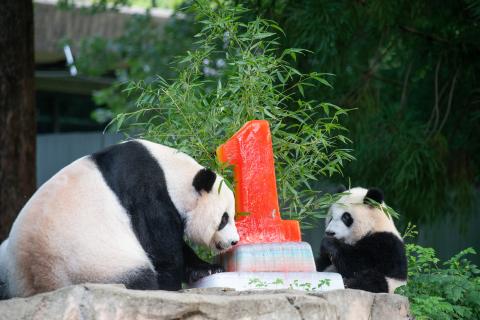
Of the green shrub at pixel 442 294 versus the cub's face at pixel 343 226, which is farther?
the cub's face at pixel 343 226

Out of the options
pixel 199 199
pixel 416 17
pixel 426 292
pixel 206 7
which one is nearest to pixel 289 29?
pixel 416 17

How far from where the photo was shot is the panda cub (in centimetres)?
507

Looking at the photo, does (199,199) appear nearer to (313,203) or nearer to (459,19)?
(313,203)

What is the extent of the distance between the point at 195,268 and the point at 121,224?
20.9 inches

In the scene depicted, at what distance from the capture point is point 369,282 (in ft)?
16.6

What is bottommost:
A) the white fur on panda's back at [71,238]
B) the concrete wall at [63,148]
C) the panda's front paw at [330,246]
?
the concrete wall at [63,148]

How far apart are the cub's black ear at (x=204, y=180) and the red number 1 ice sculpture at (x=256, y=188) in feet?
1.23

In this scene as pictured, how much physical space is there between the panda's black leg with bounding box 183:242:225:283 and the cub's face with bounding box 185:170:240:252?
10cm

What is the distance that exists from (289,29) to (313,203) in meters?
3.32

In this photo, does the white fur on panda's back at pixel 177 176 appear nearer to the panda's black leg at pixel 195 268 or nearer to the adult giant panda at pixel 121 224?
the adult giant panda at pixel 121 224

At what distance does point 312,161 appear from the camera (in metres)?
4.81

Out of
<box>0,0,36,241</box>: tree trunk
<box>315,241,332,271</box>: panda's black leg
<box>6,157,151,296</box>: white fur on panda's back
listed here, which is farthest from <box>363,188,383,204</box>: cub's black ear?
<box>0,0,36,241</box>: tree trunk

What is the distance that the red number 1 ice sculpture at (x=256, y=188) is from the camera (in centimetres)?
443

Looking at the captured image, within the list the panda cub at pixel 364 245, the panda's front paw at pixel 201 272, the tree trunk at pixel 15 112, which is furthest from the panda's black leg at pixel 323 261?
the tree trunk at pixel 15 112
